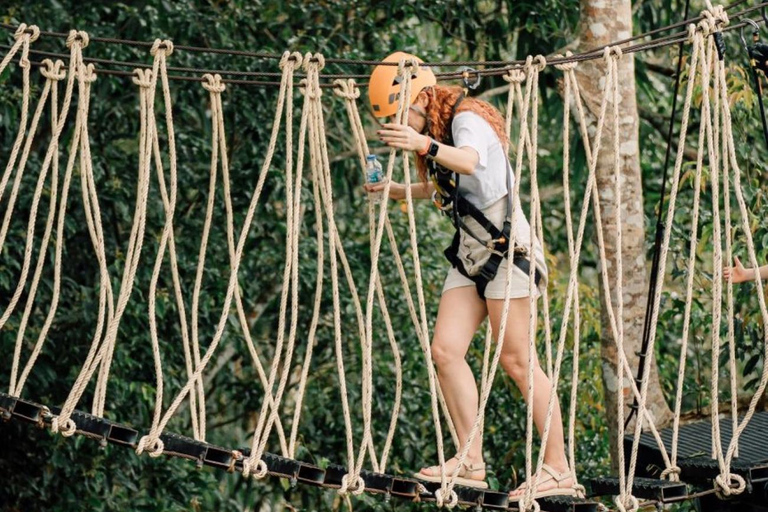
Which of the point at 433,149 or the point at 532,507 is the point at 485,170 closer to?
the point at 433,149

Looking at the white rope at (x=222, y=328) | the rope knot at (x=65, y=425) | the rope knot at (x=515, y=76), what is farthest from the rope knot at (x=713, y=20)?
the rope knot at (x=65, y=425)

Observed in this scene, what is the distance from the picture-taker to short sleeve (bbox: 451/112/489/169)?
3047 millimetres

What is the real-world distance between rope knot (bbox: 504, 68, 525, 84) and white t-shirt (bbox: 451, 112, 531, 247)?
0.47 feet

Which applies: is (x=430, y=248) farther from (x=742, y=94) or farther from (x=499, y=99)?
(x=742, y=94)

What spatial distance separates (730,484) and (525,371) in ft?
1.87

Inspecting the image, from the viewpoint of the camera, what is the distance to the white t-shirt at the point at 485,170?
10.1 feet

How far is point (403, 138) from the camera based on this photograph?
2.94 m

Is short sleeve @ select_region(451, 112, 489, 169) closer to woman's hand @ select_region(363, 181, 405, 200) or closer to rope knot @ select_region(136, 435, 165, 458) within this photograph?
woman's hand @ select_region(363, 181, 405, 200)

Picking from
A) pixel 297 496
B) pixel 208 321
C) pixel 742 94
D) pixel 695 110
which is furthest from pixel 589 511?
pixel 297 496

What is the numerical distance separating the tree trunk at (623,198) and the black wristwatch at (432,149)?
1.34 meters

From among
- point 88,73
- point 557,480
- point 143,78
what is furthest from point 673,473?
point 88,73

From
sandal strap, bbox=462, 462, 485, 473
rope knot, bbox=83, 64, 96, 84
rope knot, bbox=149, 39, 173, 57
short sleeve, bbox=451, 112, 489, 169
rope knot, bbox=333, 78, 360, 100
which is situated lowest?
sandal strap, bbox=462, 462, 485, 473

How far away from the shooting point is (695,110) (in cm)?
541

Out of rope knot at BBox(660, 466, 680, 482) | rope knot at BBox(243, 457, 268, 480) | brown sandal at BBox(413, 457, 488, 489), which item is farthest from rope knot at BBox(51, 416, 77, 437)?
rope knot at BBox(660, 466, 680, 482)
